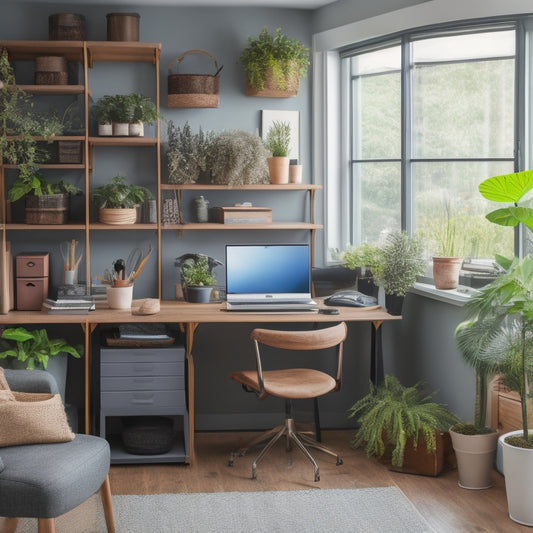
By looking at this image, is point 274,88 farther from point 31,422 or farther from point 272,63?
point 31,422

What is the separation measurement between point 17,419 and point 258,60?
2.73 meters

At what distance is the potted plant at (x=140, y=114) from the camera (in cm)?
491

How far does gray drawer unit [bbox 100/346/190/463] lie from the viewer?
4.54 m

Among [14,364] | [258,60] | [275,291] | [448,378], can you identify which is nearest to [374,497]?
[448,378]

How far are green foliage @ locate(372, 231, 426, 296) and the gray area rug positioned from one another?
3.75ft

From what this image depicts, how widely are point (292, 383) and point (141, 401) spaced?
0.85 metres

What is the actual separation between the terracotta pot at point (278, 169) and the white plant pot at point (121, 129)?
0.88 m

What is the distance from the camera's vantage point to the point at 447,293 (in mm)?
4527

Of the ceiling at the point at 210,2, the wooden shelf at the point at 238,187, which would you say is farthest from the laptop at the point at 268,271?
the ceiling at the point at 210,2

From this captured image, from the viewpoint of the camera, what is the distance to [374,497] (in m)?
4.04

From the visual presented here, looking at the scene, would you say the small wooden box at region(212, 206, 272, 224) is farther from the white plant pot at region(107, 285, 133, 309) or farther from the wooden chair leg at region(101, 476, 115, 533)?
the wooden chair leg at region(101, 476, 115, 533)

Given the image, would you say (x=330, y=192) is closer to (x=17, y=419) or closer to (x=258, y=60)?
(x=258, y=60)

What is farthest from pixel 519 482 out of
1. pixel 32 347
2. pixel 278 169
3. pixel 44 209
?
pixel 44 209

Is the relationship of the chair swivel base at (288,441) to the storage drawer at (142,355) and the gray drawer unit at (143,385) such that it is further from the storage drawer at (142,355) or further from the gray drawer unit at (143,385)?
the storage drawer at (142,355)
